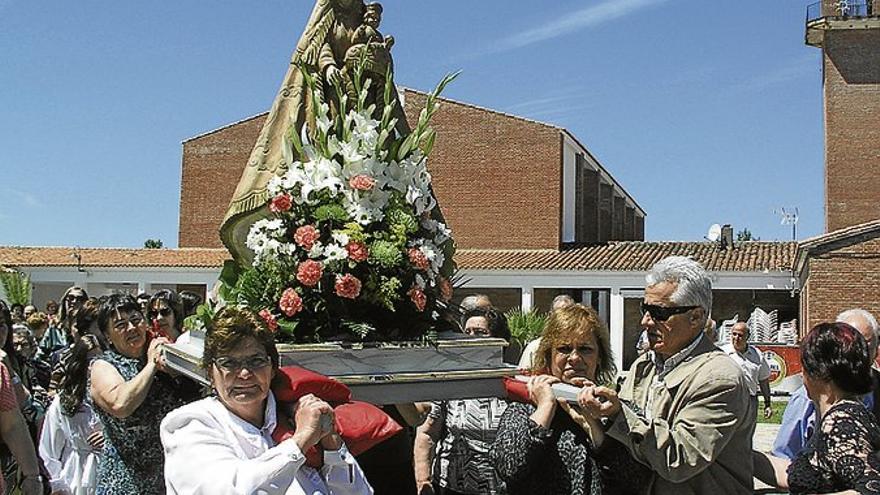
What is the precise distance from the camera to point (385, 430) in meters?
3.20

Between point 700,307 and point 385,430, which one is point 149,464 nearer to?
point 385,430

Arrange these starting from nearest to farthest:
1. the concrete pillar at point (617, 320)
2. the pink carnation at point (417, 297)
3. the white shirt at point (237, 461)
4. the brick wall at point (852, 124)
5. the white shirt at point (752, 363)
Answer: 1. the white shirt at point (237, 461)
2. the pink carnation at point (417, 297)
3. the white shirt at point (752, 363)
4. the concrete pillar at point (617, 320)
5. the brick wall at point (852, 124)

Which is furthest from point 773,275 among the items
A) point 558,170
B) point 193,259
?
point 193,259

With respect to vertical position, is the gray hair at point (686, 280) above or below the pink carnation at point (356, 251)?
below

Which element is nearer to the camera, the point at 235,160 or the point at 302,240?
the point at 302,240

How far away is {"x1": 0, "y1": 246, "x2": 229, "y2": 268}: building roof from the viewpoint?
116 ft

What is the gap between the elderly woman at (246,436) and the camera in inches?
114

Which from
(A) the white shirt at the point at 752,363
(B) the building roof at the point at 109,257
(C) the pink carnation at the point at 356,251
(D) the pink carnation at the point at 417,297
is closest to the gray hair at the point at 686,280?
(D) the pink carnation at the point at 417,297

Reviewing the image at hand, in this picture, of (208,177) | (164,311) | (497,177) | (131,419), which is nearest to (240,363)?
(131,419)

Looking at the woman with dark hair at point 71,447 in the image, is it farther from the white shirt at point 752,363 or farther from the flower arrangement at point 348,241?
the white shirt at point 752,363

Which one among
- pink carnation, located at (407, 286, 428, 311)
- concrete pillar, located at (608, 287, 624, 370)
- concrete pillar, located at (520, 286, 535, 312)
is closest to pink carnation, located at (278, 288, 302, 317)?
pink carnation, located at (407, 286, 428, 311)

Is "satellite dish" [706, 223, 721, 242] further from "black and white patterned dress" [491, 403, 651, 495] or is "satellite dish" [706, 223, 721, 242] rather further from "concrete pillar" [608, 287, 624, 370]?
"black and white patterned dress" [491, 403, 651, 495]

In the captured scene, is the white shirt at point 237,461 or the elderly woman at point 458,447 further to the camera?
the elderly woman at point 458,447

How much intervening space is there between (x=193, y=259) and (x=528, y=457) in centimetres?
3454
